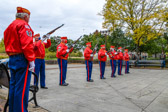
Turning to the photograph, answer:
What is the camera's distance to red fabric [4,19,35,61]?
2.59 meters

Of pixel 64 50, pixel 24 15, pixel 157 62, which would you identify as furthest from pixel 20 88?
pixel 157 62

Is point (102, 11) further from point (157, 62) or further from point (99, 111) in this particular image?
point (99, 111)

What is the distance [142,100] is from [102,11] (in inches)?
609

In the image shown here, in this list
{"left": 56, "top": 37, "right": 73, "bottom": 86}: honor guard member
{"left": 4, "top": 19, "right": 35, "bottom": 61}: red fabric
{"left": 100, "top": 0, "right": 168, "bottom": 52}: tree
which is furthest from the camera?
{"left": 100, "top": 0, "right": 168, "bottom": 52}: tree

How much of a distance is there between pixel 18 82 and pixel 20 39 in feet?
2.40

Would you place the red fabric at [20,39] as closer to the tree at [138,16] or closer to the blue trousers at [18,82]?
the blue trousers at [18,82]

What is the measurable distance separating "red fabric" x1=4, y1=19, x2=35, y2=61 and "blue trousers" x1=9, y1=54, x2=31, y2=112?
5.2 inches

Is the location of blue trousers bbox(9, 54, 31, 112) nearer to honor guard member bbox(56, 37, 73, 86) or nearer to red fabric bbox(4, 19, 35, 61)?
red fabric bbox(4, 19, 35, 61)

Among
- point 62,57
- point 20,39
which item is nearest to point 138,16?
point 62,57

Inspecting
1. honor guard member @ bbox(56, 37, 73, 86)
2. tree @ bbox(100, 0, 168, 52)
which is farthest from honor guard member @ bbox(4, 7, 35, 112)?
tree @ bbox(100, 0, 168, 52)

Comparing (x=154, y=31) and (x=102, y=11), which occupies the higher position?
(x=102, y=11)

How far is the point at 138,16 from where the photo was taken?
17.0 meters

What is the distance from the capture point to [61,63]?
6426 mm

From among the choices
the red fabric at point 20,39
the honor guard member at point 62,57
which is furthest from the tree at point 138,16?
the red fabric at point 20,39
